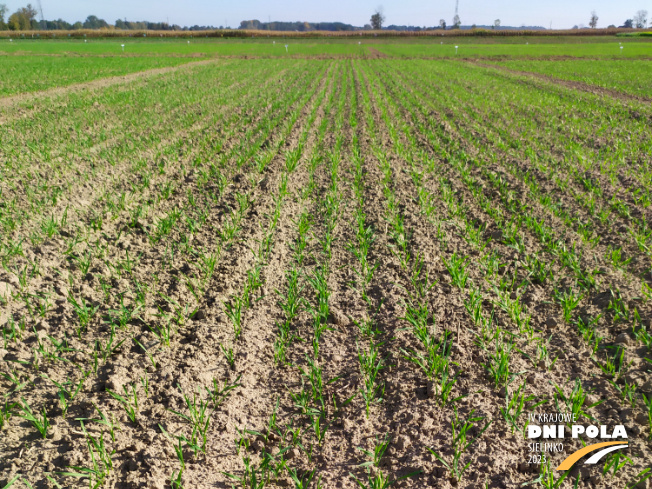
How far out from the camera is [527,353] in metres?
3.56

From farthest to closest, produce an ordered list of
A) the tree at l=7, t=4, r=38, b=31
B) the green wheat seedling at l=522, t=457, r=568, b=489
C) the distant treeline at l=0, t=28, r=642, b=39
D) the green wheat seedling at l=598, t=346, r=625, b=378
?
1. the tree at l=7, t=4, r=38, b=31
2. the distant treeline at l=0, t=28, r=642, b=39
3. the green wheat seedling at l=598, t=346, r=625, b=378
4. the green wheat seedling at l=522, t=457, r=568, b=489

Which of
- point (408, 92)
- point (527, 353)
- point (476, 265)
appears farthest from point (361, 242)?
point (408, 92)

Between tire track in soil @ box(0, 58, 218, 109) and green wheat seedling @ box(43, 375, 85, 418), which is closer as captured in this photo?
green wheat seedling @ box(43, 375, 85, 418)

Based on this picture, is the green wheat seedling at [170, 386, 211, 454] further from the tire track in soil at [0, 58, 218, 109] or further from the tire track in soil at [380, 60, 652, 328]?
the tire track in soil at [0, 58, 218, 109]

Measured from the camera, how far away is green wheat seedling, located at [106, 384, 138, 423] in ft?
9.70

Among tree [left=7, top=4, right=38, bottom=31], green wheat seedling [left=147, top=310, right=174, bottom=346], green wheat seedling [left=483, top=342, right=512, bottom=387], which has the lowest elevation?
green wheat seedling [left=483, top=342, right=512, bottom=387]

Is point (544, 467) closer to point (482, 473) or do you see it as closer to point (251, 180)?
point (482, 473)

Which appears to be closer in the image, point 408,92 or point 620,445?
point 620,445

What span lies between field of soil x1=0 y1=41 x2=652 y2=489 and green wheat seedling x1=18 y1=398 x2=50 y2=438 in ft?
0.08

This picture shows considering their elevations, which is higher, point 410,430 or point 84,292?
point 84,292

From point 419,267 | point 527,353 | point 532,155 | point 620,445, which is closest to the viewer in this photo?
point 620,445

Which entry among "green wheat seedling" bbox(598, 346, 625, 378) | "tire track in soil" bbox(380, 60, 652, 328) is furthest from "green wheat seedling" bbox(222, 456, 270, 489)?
"tire track in soil" bbox(380, 60, 652, 328)

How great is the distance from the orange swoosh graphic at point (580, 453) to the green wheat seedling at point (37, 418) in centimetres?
341

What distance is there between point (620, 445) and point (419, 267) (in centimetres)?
265
